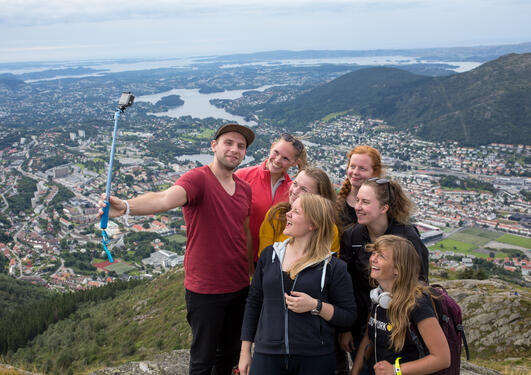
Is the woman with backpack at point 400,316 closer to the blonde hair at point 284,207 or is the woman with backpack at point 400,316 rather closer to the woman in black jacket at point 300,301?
the woman in black jacket at point 300,301

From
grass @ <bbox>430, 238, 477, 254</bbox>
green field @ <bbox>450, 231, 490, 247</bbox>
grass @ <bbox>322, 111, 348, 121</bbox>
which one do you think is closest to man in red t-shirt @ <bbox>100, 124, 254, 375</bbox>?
grass @ <bbox>430, 238, 477, 254</bbox>

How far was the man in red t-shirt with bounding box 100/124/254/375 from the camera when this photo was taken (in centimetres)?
265

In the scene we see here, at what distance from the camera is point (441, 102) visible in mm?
80312

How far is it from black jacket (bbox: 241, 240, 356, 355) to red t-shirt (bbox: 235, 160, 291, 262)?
73cm

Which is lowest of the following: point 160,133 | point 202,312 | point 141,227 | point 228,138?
point 141,227

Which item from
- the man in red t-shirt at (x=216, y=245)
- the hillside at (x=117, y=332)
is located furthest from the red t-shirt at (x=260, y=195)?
the hillside at (x=117, y=332)

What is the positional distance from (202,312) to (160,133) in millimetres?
80140

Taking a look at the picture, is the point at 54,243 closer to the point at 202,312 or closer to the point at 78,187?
the point at 78,187

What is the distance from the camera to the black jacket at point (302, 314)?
218 cm

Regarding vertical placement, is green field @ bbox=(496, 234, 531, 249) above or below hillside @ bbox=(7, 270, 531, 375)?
below

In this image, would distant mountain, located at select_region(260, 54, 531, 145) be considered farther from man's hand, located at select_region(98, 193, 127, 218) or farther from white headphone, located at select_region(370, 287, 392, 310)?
man's hand, located at select_region(98, 193, 127, 218)

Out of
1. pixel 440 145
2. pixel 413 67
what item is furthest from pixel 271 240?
pixel 413 67

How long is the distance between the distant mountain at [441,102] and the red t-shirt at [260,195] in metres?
71.6

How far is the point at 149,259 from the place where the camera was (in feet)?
105
